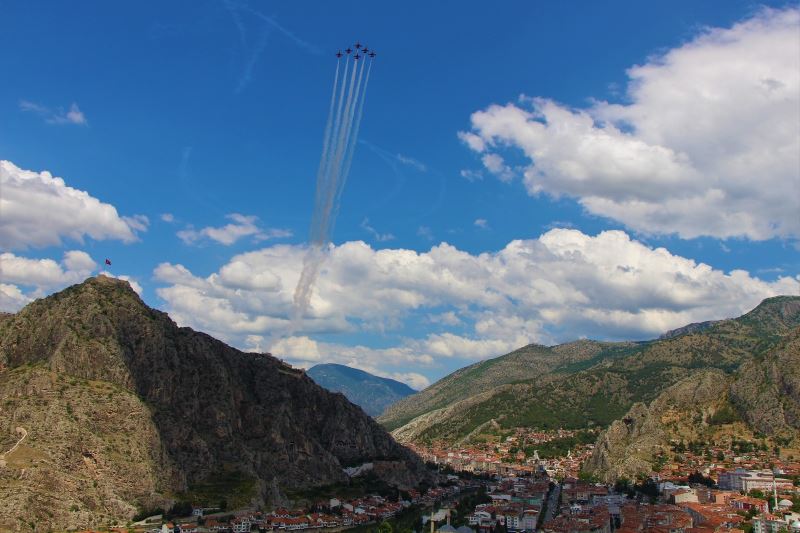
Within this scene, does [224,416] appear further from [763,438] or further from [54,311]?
[763,438]

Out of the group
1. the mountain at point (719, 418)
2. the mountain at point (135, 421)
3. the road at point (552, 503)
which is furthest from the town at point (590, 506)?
the mountain at point (135, 421)

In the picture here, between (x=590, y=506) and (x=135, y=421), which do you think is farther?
(x=590, y=506)

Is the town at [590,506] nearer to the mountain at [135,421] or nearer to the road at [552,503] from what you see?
the road at [552,503]

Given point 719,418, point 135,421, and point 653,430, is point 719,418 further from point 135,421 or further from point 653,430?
point 135,421

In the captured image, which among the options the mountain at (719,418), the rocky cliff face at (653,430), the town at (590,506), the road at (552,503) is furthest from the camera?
the rocky cliff face at (653,430)

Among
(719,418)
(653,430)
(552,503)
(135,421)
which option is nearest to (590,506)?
(552,503)

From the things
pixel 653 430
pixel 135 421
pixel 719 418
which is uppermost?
pixel 719 418

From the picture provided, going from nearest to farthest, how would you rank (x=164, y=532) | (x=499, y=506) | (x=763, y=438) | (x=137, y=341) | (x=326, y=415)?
(x=164, y=532) → (x=499, y=506) → (x=137, y=341) → (x=763, y=438) → (x=326, y=415)

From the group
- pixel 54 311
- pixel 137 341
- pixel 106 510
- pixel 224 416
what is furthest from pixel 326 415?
pixel 106 510

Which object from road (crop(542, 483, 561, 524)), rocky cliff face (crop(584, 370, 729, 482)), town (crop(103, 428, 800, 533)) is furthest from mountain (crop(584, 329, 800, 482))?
road (crop(542, 483, 561, 524))
